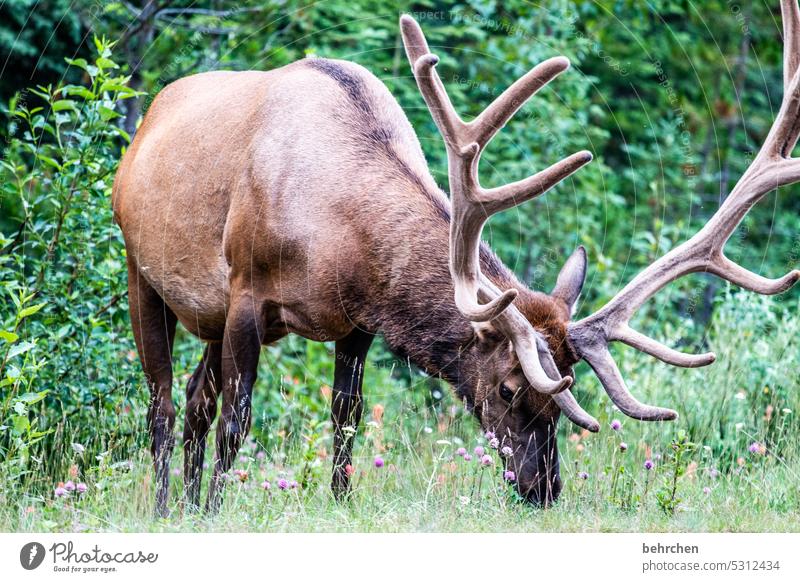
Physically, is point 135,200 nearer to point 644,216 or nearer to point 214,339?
point 214,339

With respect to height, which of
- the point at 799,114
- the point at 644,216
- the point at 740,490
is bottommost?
the point at 644,216

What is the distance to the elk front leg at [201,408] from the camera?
6.34 meters

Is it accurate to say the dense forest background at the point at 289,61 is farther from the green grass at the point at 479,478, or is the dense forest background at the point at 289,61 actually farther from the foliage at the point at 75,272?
the green grass at the point at 479,478

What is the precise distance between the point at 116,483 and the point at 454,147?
2130 millimetres

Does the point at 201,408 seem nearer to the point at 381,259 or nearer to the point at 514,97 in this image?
the point at 381,259

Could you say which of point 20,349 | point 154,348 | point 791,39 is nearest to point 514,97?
point 791,39

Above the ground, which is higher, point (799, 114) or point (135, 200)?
point (799, 114)
